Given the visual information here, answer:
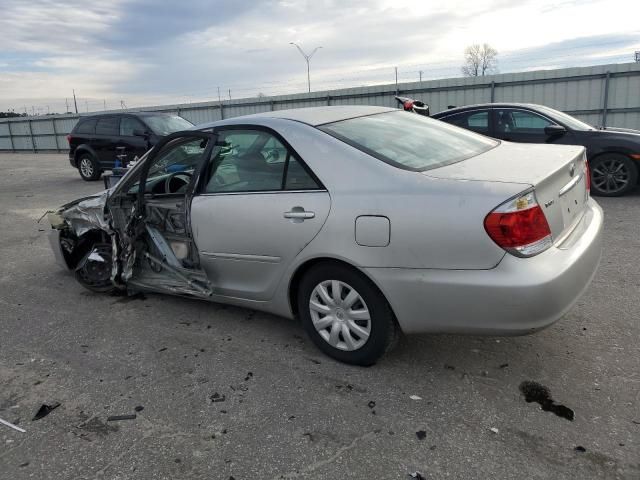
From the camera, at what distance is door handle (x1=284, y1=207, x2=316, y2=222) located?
3.12 m

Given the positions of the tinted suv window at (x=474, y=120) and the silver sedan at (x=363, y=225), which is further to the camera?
the tinted suv window at (x=474, y=120)

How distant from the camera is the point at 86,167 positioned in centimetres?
1390

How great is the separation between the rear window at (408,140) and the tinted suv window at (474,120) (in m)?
5.04

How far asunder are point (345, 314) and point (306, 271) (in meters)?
0.37

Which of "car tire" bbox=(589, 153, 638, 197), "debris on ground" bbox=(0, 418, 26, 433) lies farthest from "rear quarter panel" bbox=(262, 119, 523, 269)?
"car tire" bbox=(589, 153, 638, 197)

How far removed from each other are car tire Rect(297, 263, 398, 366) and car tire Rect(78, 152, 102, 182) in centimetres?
1200

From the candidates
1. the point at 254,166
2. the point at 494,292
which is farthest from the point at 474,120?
the point at 494,292

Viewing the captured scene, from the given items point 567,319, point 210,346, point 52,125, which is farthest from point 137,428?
point 52,125

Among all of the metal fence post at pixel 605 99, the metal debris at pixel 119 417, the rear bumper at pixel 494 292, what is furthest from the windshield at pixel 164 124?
the metal fence post at pixel 605 99

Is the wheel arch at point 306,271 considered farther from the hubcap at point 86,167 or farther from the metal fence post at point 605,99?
the metal fence post at point 605,99

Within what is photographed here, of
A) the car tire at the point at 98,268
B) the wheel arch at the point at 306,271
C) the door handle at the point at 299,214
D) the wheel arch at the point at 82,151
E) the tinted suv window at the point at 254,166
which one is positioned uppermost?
the tinted suv window at the point at 254,166

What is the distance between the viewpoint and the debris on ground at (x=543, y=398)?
2662mm

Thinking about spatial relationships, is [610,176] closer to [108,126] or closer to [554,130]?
[554,130]

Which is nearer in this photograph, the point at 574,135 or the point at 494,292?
the point at 494,292
